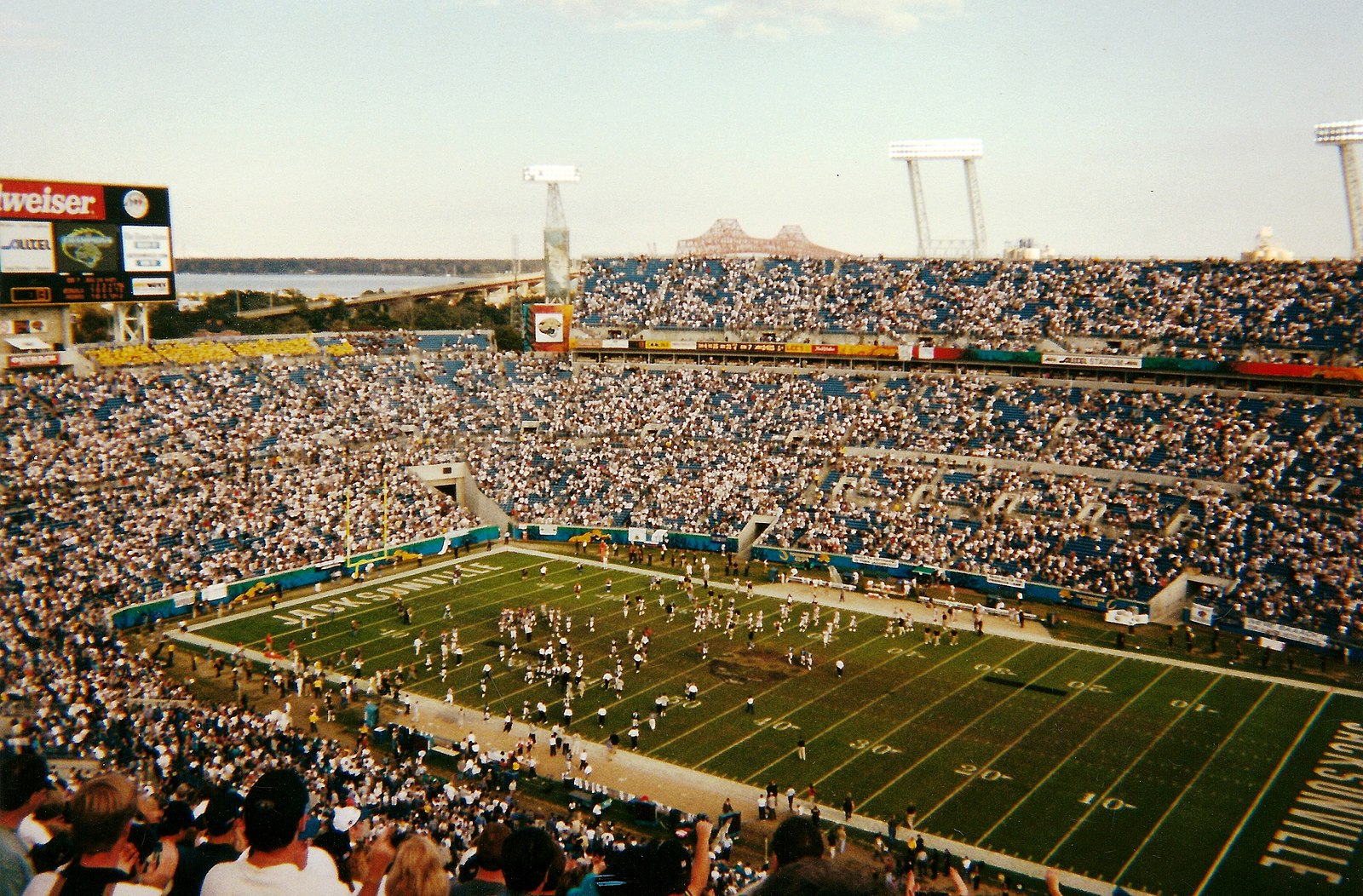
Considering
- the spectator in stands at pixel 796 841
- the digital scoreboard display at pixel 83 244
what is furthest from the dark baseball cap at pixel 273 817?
the digital scoreboard display at pixel 83 244

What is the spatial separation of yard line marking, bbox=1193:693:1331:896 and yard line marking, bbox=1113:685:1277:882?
1.24 meters

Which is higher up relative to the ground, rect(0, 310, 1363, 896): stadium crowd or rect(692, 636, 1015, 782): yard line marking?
rect(0, 310, 1363, 896): stadium crowd

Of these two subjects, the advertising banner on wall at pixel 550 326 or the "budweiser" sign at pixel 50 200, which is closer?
the "budweiser" sign at pixel 50 200

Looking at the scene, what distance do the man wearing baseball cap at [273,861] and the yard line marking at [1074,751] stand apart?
1890 cm

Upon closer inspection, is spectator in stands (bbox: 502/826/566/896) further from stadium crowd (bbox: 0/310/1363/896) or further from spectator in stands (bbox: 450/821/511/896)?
stadium crowd (bbox: 0/310/1363/896)

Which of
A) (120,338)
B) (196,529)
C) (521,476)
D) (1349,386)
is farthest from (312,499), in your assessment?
(1349,386)

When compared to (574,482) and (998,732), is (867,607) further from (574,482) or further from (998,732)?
(574,482)

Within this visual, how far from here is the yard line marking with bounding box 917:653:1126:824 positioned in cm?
2234

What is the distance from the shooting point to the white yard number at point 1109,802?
22.4 metres

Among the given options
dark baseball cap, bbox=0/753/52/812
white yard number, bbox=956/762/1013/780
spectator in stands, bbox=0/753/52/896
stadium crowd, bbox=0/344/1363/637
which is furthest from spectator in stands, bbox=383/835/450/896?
stadium crowd, bbox=0/344/1363/637

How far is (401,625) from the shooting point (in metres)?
34.8

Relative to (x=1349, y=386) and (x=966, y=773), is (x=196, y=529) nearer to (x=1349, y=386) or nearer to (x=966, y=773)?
(x=966, y=773)

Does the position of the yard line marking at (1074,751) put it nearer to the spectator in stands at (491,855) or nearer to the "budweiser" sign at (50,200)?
the spectator in stands at (491,855)

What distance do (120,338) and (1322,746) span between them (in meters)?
50.2
